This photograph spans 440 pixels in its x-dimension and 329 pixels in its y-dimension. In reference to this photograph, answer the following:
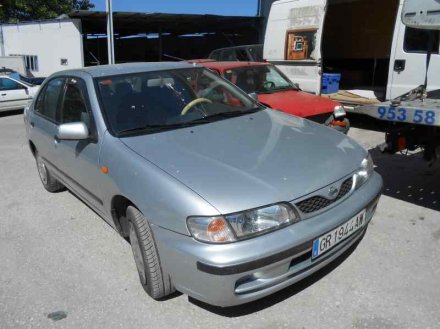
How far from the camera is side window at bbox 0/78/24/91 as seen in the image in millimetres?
11750

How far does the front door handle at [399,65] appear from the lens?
6188mm

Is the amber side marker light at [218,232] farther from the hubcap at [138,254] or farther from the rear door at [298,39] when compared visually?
the rear door at [298,39]

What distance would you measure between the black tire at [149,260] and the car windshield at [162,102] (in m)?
0.72

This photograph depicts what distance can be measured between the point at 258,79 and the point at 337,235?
178 inches

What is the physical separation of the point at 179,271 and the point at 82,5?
3179 cm

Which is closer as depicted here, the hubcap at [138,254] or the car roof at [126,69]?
the hubcap at [138,254]

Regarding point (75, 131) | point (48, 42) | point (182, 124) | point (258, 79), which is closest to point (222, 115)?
Result: point (182, 124)

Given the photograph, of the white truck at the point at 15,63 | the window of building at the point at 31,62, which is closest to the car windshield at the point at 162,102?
the white truck at the point at 15,63

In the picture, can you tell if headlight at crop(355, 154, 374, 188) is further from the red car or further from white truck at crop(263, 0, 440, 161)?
the red car

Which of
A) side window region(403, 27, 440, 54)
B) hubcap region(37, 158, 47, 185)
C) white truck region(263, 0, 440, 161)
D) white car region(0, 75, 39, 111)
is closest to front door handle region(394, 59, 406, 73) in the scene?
white truck region(263, 0, 440, 161)

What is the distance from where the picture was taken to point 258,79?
669cm

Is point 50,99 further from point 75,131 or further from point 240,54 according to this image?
point 240,54

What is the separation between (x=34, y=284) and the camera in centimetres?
301

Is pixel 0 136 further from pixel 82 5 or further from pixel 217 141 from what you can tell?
pixel 82 5
